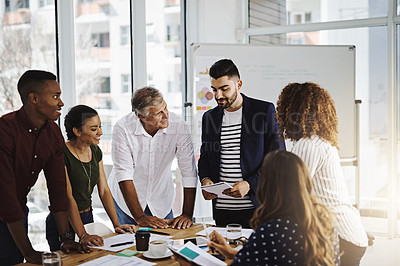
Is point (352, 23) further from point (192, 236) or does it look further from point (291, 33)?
point (192, 236)

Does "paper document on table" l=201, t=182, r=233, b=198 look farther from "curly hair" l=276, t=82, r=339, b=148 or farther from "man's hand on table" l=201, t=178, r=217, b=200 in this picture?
"curly hair" l=276, t=82, r=339, b=148

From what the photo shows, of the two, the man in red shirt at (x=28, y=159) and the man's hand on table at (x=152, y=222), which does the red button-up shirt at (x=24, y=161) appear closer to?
the man in red shirt at (x=28, y=159)

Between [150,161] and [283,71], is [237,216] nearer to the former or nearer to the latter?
[150,161]

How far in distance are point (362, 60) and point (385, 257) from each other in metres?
2.07

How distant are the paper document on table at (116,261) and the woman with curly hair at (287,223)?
518 mm

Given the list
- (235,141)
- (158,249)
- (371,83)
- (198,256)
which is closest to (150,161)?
(235,141)

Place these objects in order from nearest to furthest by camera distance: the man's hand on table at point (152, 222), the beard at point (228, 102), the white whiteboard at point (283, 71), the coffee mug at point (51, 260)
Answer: the coffee mug at point (51, 260)
the man's hand on table at point (152, 222)
the beard at point (228, 102)
the white whiteboard at point (283, 71)

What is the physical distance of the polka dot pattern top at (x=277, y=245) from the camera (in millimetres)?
1553

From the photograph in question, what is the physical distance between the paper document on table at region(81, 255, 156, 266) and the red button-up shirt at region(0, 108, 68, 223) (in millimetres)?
390

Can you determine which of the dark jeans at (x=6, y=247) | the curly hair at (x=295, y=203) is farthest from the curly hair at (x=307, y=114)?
the dark jeans at (x=6, y=247)

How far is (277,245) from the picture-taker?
1.55 m

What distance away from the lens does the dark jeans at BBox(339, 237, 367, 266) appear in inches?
83.0

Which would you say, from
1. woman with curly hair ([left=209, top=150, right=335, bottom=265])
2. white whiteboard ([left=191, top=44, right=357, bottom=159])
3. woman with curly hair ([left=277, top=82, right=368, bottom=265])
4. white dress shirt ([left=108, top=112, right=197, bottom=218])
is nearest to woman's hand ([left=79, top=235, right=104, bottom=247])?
white dress shirt ([left=108, top=112, right=197, bottom=218])

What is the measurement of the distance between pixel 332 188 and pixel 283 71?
265 centimetres
